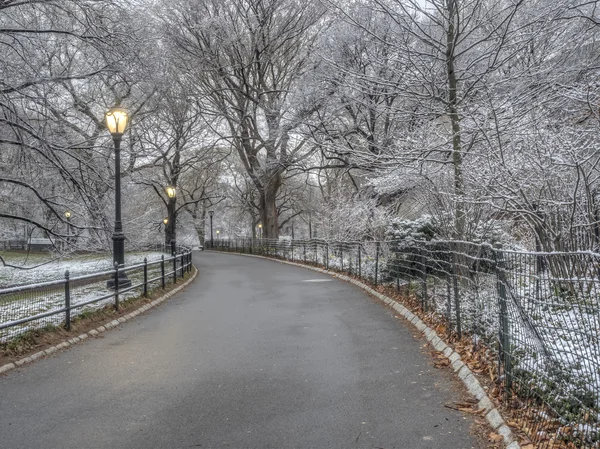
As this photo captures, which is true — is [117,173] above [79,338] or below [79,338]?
above

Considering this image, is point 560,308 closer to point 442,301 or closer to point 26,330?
point 442,301

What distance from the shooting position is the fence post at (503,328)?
192 inches

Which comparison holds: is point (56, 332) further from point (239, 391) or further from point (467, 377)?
point (467, 377)

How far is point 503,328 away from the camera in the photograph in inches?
201

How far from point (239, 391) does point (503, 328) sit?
9.34 ft

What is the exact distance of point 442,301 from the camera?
8406 mm

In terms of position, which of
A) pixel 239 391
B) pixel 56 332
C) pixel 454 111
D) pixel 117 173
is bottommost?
pixel 239 391

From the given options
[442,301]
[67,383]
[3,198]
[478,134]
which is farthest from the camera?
[3,198]

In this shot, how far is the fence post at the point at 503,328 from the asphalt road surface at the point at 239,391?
597mm

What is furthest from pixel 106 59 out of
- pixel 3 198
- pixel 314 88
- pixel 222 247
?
pixel 222 247

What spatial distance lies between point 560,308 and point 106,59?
378 inches

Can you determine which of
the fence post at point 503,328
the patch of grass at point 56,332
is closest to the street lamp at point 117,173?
the patch of grass at point 56,332

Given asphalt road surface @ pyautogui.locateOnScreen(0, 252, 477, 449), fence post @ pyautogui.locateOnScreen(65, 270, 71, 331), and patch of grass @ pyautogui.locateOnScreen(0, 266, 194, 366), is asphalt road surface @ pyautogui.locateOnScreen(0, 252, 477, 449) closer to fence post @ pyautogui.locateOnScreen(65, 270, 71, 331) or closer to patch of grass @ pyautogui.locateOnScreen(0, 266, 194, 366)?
patch of grass @ pyautogui.locateOnScreen(0, 266, 194, 366)

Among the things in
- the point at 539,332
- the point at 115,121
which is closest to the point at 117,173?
the point at 115,121
